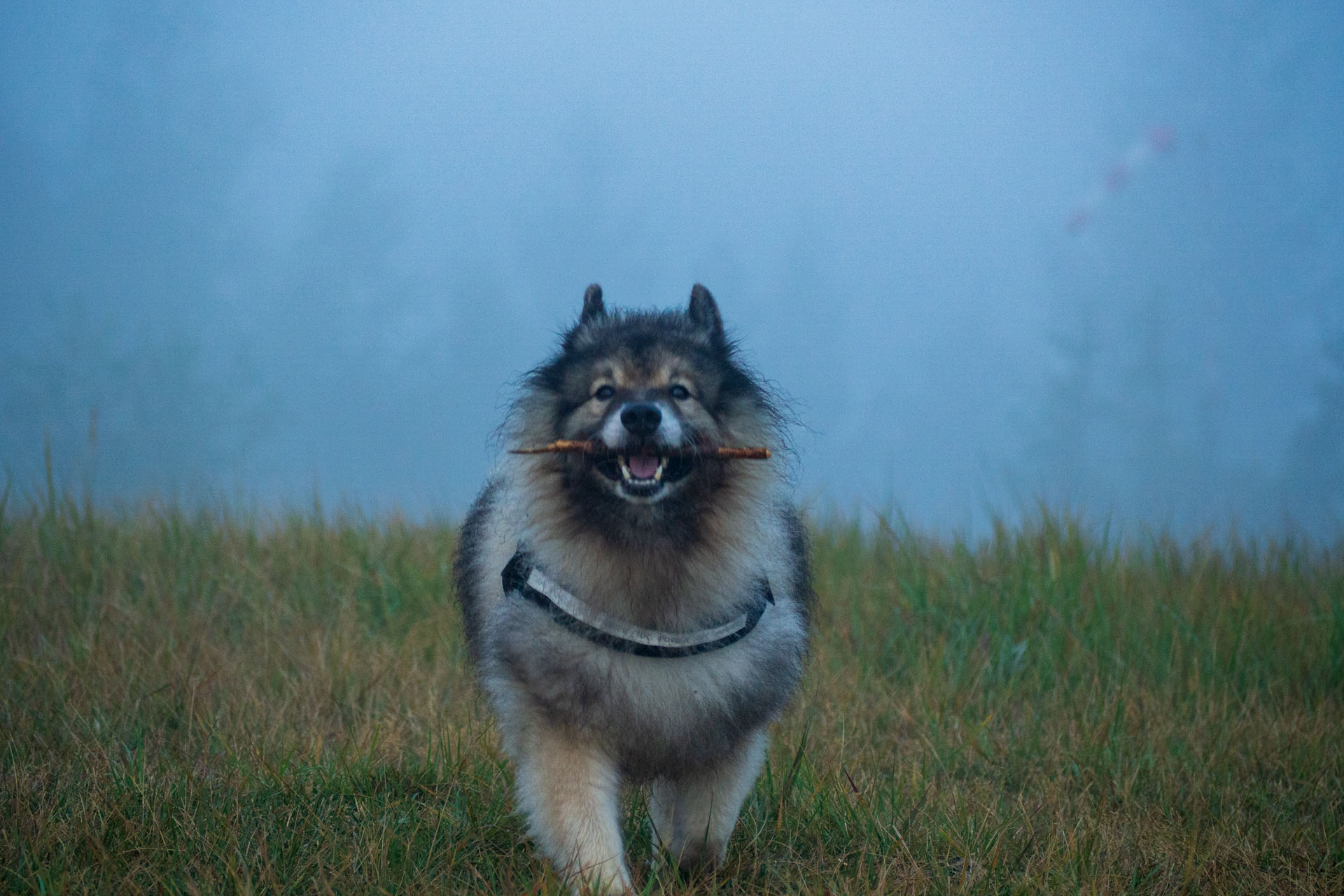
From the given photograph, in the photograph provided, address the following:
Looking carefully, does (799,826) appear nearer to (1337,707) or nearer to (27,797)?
(27,797)

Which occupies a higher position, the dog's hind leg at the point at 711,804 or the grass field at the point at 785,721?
the dog's hind leg at the point at 711,804

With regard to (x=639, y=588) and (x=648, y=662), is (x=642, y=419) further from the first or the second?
(x=648, y=662)

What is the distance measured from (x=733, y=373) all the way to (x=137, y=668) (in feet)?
11.5

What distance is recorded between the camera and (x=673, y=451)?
3242mm

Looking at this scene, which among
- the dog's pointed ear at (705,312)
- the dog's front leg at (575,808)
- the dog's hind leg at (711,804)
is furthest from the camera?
the dog's pointed ear at (705,312)

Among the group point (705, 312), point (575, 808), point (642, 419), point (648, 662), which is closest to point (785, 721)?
point (648, 662)

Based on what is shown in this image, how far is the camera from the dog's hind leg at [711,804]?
3.44m

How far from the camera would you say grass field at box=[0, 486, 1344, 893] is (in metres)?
3.49

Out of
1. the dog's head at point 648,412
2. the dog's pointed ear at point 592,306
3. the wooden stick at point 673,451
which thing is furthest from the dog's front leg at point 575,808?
the dog's pointed ear at point 592,306

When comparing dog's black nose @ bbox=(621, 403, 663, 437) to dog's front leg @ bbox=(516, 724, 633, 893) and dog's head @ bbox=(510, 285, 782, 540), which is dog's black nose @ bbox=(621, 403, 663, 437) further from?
dog's front leg @ bbox=(516, 724, 633, 893)

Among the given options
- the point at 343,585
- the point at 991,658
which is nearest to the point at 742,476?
the point at 991,658

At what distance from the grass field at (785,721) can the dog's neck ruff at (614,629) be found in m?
0.68

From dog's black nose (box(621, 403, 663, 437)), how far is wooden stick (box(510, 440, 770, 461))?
0.37ft

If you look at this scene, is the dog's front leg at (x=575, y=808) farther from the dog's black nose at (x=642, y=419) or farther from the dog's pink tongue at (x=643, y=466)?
the dog's black nose at (x=642, y=419)
